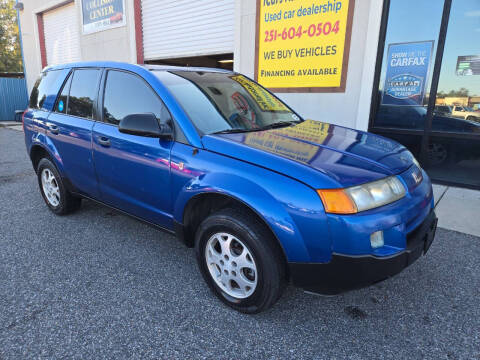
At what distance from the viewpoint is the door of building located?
16.8ft

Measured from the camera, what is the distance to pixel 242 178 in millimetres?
2096

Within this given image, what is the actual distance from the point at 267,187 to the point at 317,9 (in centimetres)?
510

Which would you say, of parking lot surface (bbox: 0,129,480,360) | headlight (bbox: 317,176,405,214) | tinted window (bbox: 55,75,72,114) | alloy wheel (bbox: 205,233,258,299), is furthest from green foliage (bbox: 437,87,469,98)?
tinted window (bbox: 55,75,72,114)

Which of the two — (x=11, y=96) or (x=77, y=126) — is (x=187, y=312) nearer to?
(x=77, y=126)

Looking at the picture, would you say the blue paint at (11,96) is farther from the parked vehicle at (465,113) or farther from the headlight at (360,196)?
the headlight at (360,196)

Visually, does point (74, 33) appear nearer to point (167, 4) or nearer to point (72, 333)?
point (167, 4)

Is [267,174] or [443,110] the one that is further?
[443,110]

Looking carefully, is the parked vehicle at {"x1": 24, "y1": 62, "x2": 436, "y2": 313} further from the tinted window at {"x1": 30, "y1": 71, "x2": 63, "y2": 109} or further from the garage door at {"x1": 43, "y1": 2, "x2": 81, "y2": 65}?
the garage door at {"x1": 43, "y1": 2, "x2": 81, "y2": 65}

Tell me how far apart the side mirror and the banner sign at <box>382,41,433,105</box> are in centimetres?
464

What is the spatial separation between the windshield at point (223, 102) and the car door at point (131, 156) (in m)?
0.22

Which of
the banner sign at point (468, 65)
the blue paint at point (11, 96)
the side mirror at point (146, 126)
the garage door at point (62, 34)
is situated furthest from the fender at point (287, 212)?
the blue paint at point (11, 96)

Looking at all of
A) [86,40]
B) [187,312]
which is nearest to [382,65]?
[187,312]

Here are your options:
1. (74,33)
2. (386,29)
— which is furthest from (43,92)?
(74,33)

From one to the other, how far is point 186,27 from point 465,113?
22.5 feet
